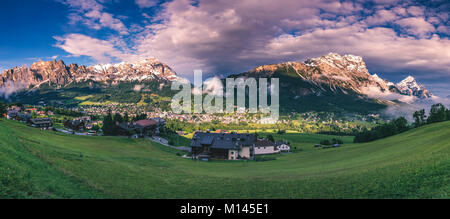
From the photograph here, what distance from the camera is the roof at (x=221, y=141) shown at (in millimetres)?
72188

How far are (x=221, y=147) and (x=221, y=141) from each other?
→ 321 centimetres

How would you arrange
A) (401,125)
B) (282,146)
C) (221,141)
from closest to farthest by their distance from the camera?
(221,141) < (401,125) < (282,146)

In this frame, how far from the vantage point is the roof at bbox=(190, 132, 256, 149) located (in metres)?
72.2

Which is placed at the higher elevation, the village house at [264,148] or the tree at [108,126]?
the tree at [108,126]

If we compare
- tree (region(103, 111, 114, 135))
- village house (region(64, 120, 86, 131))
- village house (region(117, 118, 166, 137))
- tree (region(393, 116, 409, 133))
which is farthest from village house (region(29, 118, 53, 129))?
tree (region(393, 116, 409, 133))

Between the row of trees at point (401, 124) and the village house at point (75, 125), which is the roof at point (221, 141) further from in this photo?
the village house at point (75, 125)

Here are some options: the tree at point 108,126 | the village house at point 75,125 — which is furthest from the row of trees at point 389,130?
the village house at point 75,125

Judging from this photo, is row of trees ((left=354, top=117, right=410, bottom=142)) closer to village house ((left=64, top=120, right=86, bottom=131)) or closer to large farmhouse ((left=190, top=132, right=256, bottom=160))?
large farmhouse ((left=190, top=132, right=256, bottom=160))

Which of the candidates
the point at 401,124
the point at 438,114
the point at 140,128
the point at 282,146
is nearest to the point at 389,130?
the point at 401,124

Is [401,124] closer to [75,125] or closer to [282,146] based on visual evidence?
[282,146]

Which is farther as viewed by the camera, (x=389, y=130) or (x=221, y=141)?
(x=389, y=130)

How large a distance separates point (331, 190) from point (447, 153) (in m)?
13.8

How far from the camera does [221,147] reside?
234ft
